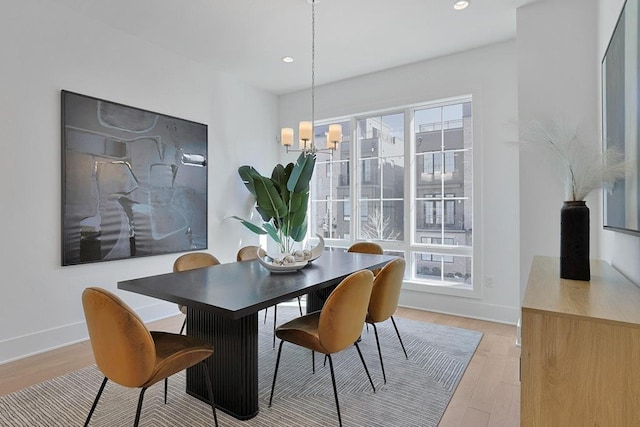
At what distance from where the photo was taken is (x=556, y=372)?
106 centimetres

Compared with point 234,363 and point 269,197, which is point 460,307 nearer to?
point 269,197

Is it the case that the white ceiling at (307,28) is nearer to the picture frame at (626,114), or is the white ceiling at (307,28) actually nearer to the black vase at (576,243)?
the picture frame at (626,114)

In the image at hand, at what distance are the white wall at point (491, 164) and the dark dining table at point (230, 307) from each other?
85.1 inches

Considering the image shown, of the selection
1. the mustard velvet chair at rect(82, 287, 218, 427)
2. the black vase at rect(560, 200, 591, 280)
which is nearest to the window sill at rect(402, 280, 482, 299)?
the black vase at rect(560, 200, 591, 280)

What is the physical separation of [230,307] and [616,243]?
6.87 feet

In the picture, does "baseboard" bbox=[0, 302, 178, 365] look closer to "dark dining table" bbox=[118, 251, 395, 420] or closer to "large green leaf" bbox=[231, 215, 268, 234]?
"dark dining table" bbox=[118, 251, 395, 420]

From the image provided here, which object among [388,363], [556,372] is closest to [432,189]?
[388,363]

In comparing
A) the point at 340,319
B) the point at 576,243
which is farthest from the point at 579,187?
the point at 340,319

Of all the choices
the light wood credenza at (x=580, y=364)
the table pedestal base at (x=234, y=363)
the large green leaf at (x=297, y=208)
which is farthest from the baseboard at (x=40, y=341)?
the light wood credenza at (x=580, y=364)

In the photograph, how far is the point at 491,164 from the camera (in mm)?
3732

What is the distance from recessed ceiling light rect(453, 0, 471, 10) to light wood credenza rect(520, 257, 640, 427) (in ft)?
9.01

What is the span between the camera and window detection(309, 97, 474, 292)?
4.02 m

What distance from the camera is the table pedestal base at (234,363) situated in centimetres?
196

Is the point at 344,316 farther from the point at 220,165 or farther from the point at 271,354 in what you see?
the point at 220,165
